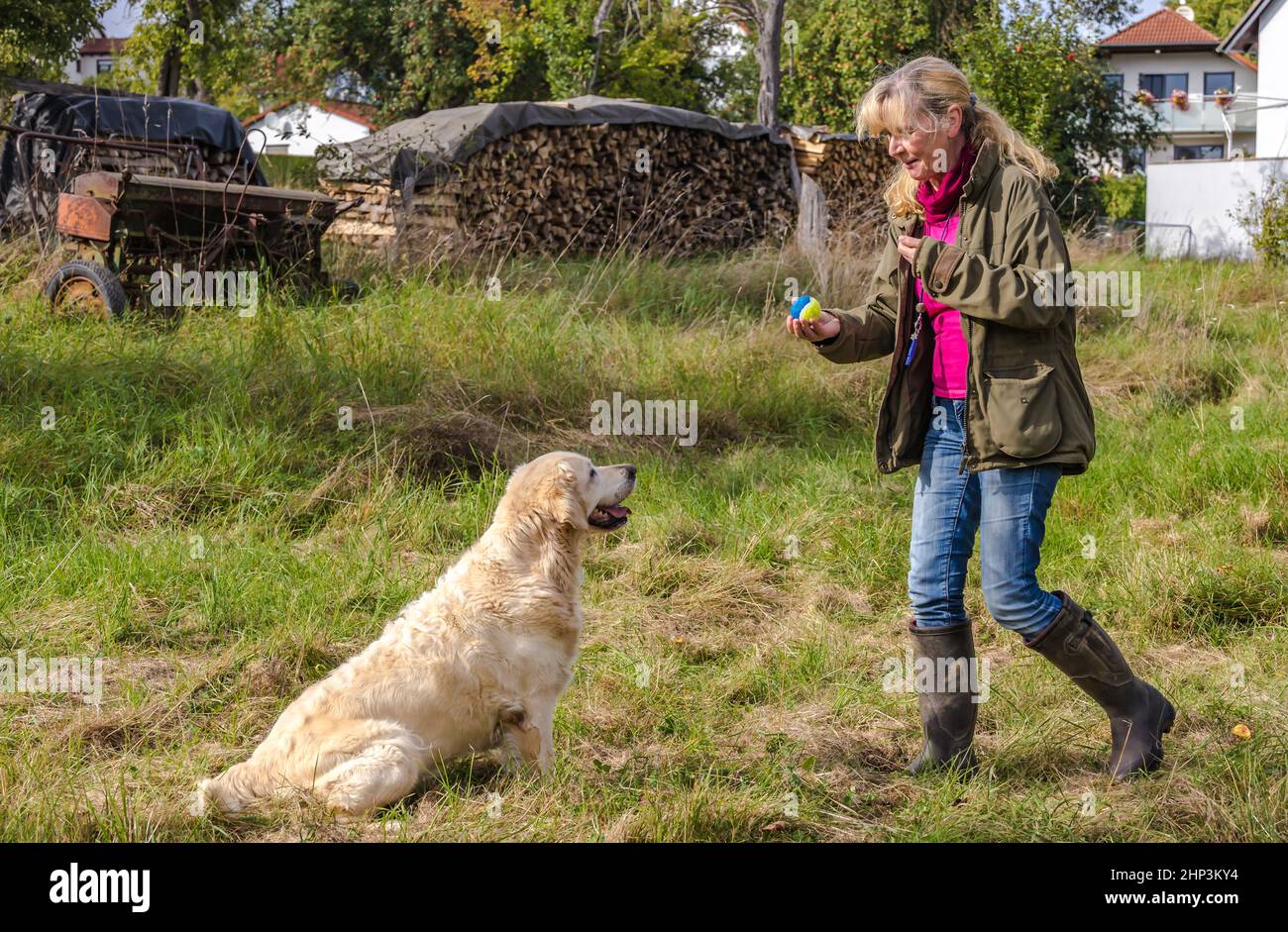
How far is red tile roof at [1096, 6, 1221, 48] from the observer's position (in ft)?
171

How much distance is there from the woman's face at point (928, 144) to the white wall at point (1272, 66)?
29811mm

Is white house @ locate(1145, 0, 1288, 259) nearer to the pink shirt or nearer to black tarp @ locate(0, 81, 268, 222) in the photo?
black tarp @ locate(0, 81, 268, 222)

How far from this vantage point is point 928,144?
3449 mm

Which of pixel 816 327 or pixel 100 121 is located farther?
pixel 100 121

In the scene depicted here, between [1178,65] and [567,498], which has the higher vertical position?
[1178,65]

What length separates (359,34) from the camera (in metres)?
31.3

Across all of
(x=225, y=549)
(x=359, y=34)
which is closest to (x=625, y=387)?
(x=225, y=549)

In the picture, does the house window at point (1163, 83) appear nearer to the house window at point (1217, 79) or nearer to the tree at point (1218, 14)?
the house window at point (1217, 79)

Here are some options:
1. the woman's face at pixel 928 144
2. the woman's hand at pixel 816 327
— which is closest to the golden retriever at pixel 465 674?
the woman's hand at pixel 816 327

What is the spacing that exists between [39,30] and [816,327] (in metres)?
21.2

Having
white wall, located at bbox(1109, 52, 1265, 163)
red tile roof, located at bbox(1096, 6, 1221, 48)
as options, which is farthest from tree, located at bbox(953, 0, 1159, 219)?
red tile roof, located at bbox(1096, 6, 1221, 48)

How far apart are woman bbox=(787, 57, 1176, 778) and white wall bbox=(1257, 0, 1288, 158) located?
97.6 ft

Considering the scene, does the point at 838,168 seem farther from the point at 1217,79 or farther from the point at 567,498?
the point at 1217,79

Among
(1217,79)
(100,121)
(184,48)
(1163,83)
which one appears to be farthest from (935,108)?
(1217,79)
